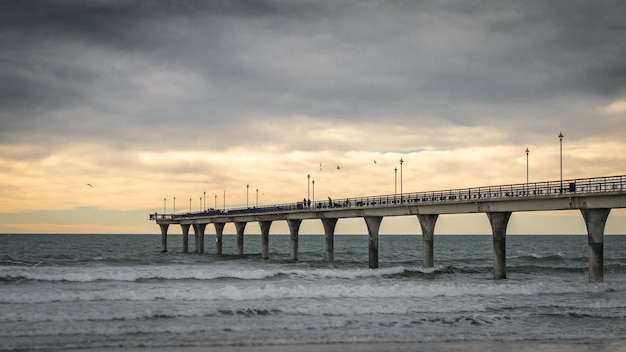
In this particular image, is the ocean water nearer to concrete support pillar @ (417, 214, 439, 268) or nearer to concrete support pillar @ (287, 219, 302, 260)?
concrete support pillar @ (417, 214, 439, 268)

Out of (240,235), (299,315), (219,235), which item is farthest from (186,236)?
(299,315)

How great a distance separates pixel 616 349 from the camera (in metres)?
22.5

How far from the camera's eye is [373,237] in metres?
63.2

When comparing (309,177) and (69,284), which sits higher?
(309,177)

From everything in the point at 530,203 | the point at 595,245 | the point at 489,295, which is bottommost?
the point at 489,295

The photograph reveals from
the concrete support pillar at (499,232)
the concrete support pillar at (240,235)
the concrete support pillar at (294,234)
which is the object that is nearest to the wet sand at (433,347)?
the concrete support pillar at (499,232)

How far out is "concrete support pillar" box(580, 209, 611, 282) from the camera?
41906 millimetres

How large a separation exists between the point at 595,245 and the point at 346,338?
81.9ft

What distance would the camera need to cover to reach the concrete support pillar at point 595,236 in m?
41.9

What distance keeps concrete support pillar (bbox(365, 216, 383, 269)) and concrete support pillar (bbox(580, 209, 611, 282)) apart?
23381 mm

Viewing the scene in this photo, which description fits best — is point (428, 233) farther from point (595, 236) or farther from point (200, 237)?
point (200, 237)

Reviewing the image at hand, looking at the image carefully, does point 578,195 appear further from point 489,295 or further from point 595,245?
point 489,295

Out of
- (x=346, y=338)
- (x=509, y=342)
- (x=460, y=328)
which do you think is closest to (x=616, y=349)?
(x=509, y=342)

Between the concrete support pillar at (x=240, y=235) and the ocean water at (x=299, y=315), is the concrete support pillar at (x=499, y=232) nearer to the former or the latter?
the ocean water at (x=299, y=315)
